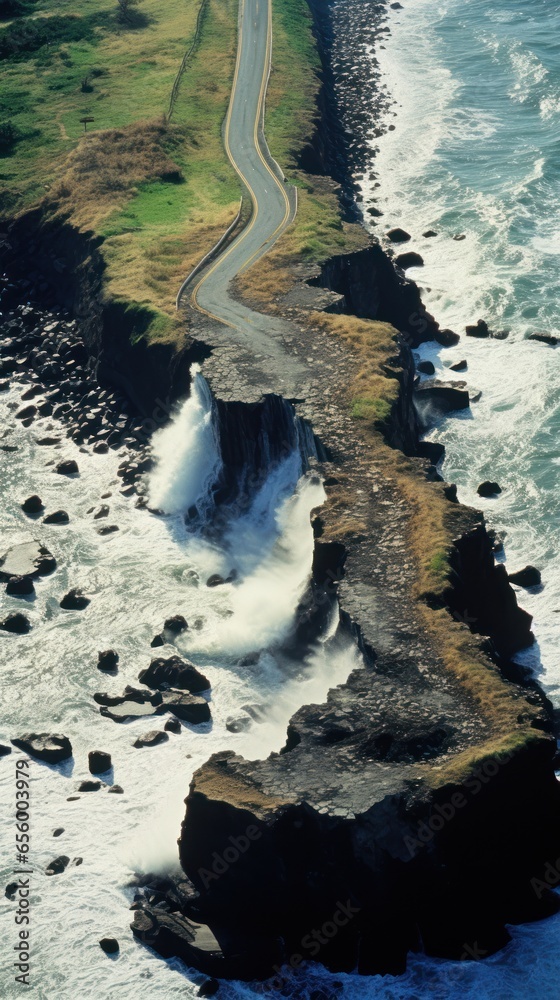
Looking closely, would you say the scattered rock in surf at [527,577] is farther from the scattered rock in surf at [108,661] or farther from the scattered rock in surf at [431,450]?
the scattered rock in surf at [108,661]

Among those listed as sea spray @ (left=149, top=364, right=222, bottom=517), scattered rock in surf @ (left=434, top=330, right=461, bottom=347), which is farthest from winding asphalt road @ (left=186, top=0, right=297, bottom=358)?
scattered rock in surf @ (left=434, top=330, right=461, bottom=347)

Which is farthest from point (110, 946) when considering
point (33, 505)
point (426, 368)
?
point (426, 368)

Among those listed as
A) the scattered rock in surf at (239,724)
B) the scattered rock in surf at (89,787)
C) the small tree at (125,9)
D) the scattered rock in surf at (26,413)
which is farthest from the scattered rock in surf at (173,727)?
the small tree at (125,9)

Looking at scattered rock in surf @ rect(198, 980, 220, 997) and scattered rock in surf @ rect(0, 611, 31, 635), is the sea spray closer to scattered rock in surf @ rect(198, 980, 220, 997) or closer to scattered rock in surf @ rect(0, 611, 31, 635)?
scattered rock in surf @ rect(0, 611, 31, 635)

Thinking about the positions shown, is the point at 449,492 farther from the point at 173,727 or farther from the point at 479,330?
the point at 479,330

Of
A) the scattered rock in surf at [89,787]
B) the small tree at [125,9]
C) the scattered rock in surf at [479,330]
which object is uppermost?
the small tree at [125,9]

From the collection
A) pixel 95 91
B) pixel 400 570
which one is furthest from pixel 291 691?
pixel 95 91
